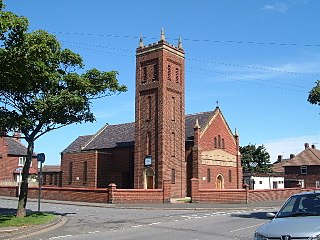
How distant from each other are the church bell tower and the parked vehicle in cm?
3188

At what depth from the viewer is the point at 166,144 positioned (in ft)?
137

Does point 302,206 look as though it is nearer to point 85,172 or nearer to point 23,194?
point 23,194

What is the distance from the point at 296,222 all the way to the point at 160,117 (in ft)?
113

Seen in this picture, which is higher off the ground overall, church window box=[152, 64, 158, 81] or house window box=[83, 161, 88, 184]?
church window box=[152, 64, 158, 81]

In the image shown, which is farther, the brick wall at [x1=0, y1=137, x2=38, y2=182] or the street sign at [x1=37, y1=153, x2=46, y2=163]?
the brick wall at [x1=0, y1=137, x2=38, y2=182]

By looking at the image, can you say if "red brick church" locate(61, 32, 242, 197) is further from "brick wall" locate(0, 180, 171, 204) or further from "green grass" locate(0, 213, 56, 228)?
"green grass" locate(0, 213, 56, 228)

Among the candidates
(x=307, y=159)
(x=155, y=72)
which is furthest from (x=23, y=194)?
(x=307, y=159)

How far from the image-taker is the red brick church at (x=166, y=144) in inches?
1666

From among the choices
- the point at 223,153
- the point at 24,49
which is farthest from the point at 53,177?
the point at 24,49

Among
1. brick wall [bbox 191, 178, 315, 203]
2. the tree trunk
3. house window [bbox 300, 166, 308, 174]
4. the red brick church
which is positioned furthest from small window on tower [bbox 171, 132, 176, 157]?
house window [bbox 300, 166, 308, 174]

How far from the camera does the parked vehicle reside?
7.05 metres

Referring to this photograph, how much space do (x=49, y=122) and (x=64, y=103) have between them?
1.57 meters

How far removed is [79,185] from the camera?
52.4 m

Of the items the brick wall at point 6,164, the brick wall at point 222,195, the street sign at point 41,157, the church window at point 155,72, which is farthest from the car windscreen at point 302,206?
the brick wall at point 6,164
